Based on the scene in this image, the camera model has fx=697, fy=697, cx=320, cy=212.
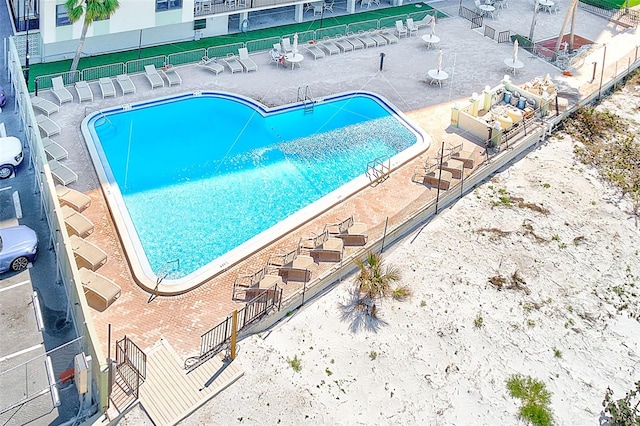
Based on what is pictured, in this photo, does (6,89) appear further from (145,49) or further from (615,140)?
(615,140)

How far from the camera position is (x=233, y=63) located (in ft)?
126

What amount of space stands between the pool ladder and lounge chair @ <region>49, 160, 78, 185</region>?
487 inches

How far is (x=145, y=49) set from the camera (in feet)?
129

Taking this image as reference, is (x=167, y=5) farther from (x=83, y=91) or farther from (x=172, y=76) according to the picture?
(x=83, y=91)

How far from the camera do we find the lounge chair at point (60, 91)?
33.6m

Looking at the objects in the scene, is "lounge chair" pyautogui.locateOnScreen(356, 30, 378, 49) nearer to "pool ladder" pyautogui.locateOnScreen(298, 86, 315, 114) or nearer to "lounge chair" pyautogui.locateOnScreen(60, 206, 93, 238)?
"pool ladder" pyautogui.locateOnScreen(298, 86, 315, 114)

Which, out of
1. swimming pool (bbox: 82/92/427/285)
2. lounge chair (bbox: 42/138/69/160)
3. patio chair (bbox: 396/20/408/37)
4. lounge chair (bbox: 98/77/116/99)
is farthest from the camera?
patio chair (bbox: 396/20/408/37)

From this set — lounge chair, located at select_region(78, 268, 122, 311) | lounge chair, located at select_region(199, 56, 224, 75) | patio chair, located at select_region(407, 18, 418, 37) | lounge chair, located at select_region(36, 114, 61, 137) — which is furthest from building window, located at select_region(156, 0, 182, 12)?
lounge chair, located at select_region(78, 268, 122, 311)

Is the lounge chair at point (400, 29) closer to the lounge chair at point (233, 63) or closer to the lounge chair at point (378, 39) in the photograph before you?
the lounge chair at point (378, 39)

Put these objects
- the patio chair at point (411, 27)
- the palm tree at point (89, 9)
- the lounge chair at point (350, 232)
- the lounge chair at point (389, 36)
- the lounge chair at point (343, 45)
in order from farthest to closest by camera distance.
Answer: the patio chair at point (411, 27)
the lounge chair at point (389, 36)
the lounge chair at point (343, 45)
the palm tree at point (89, 9)
the lounge chair at point (350, 232)

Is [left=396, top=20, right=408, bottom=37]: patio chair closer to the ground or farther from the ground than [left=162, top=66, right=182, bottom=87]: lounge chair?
farther from the ground

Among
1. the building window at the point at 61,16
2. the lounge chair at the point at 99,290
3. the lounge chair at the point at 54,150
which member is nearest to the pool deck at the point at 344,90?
the lounge chair at the point at 99,290

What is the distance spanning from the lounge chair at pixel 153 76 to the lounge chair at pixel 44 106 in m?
5.13

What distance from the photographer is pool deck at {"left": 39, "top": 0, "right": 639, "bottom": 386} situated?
23.3 m
